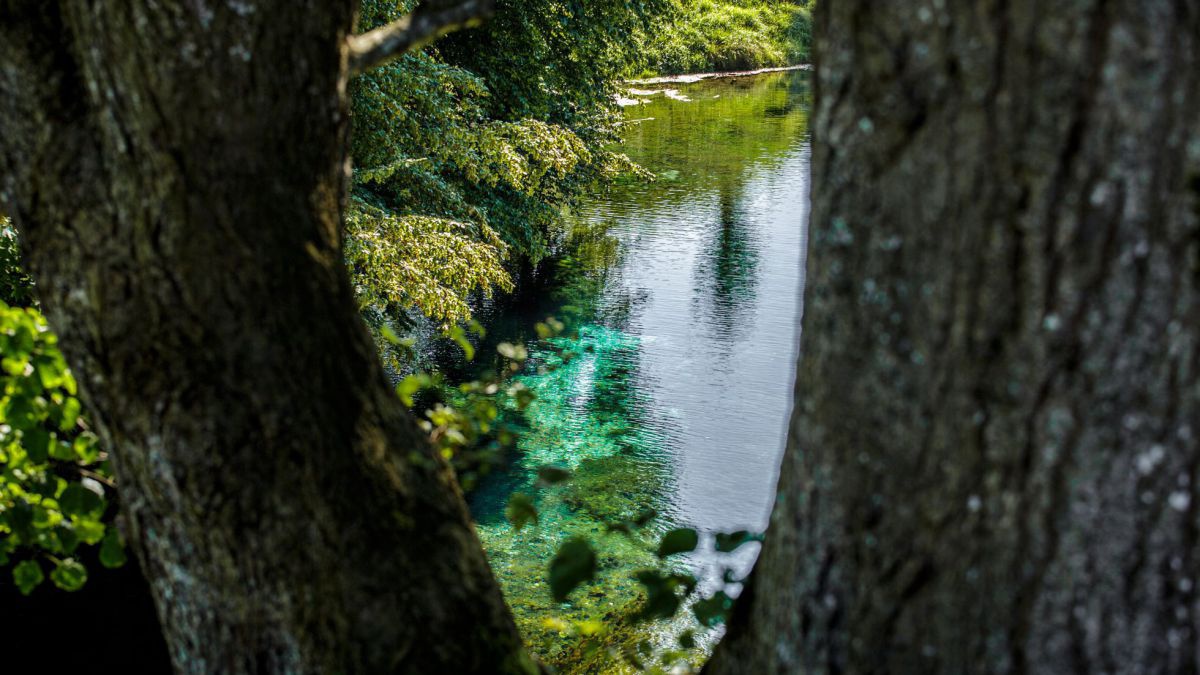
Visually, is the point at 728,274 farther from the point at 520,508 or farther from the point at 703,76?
the point at 703,76

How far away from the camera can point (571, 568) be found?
4.78 feet

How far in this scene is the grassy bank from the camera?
31.2m

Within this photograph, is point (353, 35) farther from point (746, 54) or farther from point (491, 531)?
point (746, 54)

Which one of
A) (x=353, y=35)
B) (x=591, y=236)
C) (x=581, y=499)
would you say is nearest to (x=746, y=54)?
(x=591, y=236)

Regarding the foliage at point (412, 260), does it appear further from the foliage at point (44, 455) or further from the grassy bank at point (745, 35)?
the grassy bank at point (745, 35)

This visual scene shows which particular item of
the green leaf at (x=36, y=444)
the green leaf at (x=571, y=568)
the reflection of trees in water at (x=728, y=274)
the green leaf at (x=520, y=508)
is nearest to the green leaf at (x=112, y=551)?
the green leaf at (x=36, y=444)

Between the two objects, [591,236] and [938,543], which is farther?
[591,236]

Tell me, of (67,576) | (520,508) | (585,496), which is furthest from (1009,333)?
(585,496)

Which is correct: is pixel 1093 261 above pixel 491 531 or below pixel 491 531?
above

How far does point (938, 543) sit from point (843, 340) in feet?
0.80

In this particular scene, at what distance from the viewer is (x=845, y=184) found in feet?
3.81

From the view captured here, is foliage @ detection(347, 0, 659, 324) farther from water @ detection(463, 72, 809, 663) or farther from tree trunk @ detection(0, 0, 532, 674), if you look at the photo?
tree trunk @ detection(0, 0, 532, 674)

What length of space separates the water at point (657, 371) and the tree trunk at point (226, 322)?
2.80 m

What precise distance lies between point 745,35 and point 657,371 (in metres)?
25.6
